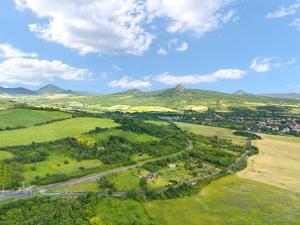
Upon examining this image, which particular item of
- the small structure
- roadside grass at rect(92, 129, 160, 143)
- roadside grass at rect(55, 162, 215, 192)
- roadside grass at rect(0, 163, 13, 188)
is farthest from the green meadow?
roadside grass at rect(92, 129, 160, 143)

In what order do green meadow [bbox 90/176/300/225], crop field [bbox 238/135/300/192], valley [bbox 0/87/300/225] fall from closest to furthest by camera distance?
green meadow [bbox 90/176/300/225] → valley [bbox 0/87/300/225] → crop field [bbox 238/135/300/192]

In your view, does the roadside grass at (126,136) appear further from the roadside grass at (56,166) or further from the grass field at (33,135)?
the roadside grass at (56,166)

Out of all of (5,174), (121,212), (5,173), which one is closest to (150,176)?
(121,212)

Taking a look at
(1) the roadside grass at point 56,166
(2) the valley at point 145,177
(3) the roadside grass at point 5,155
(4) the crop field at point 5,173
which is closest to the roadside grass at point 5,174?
(4) the crop field at point 5,173

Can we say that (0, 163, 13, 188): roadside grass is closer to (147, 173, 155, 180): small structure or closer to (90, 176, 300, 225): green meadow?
(90, 176, 300, 225): green meadow

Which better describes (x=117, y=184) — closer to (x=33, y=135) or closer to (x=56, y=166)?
(x=56, y=166)
